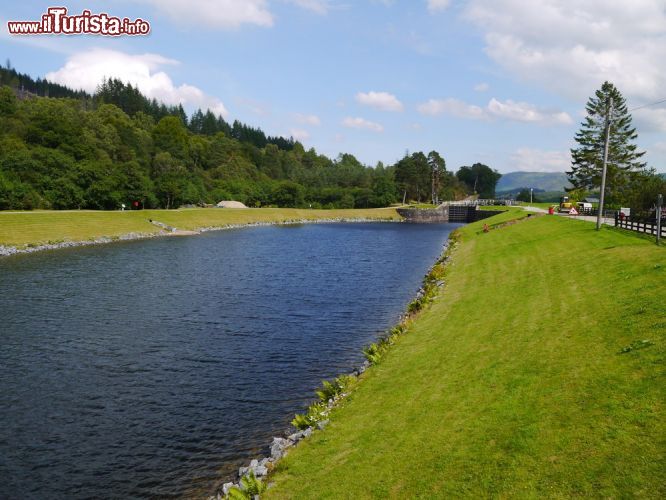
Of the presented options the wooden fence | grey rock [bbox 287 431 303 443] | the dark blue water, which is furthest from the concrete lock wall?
grey rock [bbox 287 431 303 443]

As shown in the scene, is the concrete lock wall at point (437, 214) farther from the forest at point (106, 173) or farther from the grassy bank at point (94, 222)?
the grassy bank at point (94, 222)

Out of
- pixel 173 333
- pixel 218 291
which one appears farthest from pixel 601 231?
pixel 173 333

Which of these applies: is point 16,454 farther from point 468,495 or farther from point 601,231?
point 601,231

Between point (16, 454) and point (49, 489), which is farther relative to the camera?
point (16, 454)

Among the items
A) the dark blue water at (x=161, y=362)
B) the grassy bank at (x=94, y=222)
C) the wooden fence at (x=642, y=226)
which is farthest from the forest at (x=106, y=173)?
the wooden fence at (x=642, y=226)

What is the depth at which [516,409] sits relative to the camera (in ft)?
45.9

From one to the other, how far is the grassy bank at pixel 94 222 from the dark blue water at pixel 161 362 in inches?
768

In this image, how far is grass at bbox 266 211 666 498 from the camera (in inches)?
426

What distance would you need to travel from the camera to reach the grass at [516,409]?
35.5 ft

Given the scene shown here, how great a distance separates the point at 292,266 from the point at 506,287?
1273 inches

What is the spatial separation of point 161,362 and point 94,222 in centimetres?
7279

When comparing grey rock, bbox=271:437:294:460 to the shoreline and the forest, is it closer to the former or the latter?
the shoreline

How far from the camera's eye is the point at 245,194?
17950 cm

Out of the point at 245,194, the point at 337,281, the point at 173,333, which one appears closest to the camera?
the point at 173,333
